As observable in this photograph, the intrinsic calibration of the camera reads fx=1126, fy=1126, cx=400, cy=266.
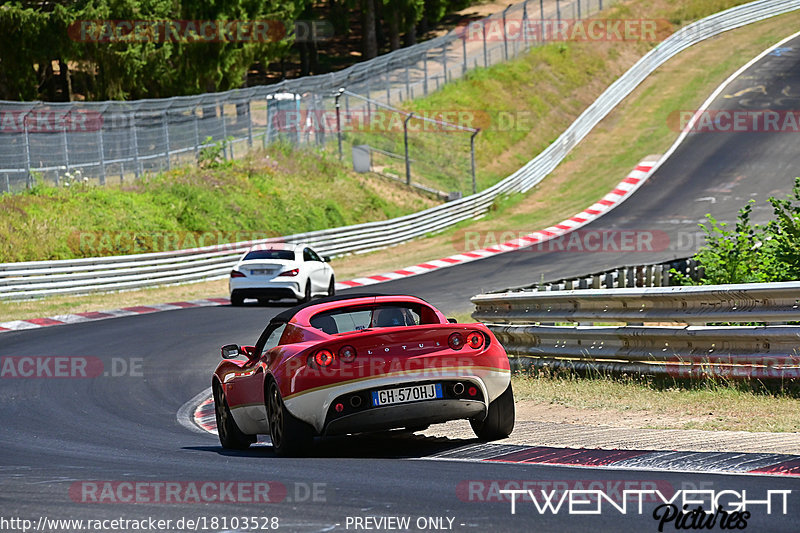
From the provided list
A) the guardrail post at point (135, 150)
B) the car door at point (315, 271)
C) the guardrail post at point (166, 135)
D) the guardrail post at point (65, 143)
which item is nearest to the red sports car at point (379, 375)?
the car door at point (315, 271)

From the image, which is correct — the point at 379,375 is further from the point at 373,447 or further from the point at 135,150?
the point at 135,150

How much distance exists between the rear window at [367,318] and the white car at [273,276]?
48.8ft

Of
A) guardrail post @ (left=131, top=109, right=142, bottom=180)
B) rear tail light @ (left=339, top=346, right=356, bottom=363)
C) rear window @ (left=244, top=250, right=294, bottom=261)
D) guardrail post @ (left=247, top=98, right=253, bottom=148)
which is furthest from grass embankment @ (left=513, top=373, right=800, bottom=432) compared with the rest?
guardrail post @ (left=247, top=98, right=253, bottom=148)

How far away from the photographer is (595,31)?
2283 inches

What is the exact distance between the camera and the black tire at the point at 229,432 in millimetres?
9633

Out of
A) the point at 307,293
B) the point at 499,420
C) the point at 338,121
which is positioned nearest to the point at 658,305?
the point at 499,420

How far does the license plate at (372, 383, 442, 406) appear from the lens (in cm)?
806

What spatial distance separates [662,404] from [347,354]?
335 cm

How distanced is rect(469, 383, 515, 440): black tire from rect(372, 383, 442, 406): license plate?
591 mm

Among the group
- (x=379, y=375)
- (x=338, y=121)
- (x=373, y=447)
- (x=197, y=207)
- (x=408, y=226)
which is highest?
(x=379, y=375)

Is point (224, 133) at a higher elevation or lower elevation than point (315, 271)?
higher

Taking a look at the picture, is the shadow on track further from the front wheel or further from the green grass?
the green grass

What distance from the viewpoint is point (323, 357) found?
317 inches

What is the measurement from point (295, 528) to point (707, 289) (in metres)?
5.73
